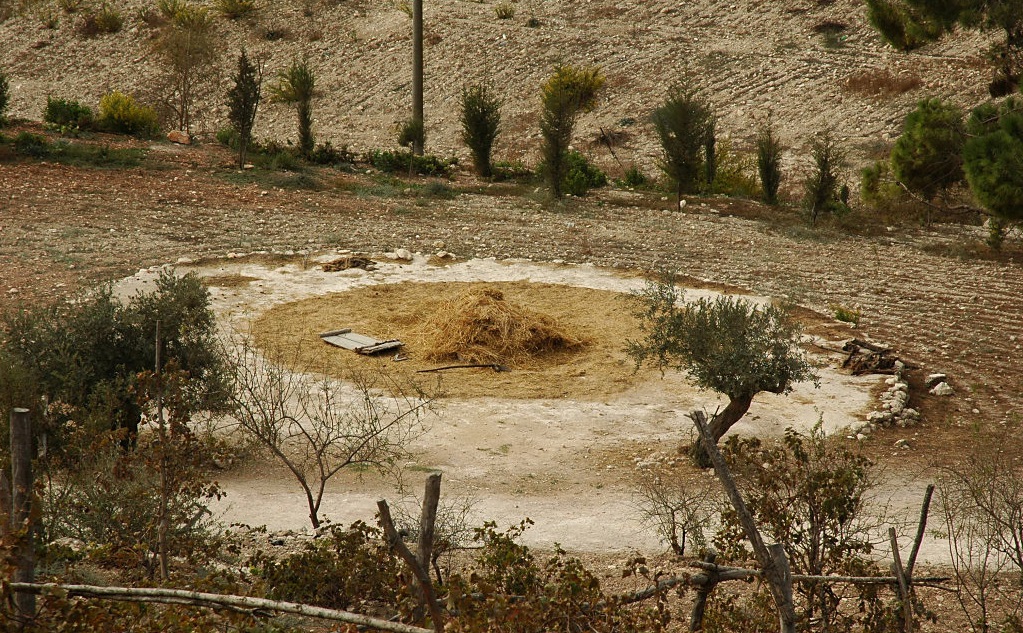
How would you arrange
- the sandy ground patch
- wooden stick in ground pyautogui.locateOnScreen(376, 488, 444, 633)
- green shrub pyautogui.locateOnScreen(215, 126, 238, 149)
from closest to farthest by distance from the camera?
wooden stick in ground pyautogui.locateOnScreen(376, 488, 444, 633) → the sandy ground patch → green shrub pyautogui.locateOnScreen(215, 126, 238, 149)

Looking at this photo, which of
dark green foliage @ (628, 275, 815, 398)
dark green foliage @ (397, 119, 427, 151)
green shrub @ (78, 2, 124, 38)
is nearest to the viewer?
dark green foliage @ (628, 275, 815, 398)

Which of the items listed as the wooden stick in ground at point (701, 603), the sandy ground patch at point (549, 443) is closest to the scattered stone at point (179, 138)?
the sandy ground patch at point (549, 443)

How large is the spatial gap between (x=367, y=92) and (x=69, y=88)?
9.81 m

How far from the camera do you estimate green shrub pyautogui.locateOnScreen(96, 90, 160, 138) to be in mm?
22281

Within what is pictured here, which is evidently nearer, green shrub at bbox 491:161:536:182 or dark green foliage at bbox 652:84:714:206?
dark green foliage at bbox 652:84:714:206

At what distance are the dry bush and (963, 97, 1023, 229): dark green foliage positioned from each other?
14411 mm

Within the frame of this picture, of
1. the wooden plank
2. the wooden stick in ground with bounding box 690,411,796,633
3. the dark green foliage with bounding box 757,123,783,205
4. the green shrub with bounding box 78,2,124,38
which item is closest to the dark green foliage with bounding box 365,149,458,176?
the dark green foliage with bounding box 757,123,783,205

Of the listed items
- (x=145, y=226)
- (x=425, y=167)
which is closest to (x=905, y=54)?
(x=425, y=167)

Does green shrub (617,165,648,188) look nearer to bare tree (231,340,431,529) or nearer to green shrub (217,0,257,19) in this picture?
A: bare tree (231,340,431,529)

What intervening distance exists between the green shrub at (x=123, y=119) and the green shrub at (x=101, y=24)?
43.2 feet

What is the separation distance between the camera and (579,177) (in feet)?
64.5

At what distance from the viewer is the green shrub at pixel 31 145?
1852 cm

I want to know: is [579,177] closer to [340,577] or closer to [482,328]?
[482,328]

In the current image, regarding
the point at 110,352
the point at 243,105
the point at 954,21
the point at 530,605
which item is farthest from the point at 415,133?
the point at 530,605
